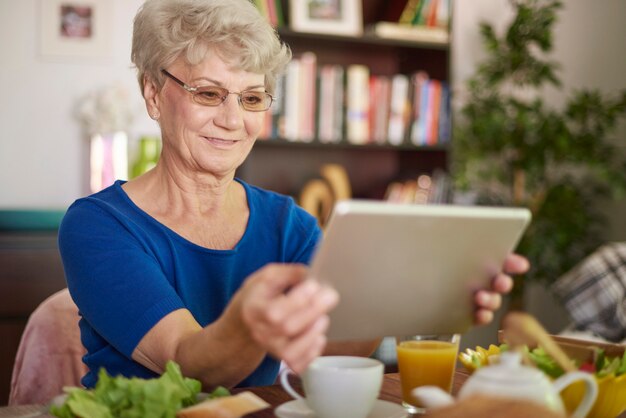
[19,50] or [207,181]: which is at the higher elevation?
[19,50]

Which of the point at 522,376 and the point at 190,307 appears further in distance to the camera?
the point at 190,307

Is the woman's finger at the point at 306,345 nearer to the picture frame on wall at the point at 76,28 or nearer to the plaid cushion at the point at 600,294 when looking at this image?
the plaid cushion at the point at 600,294

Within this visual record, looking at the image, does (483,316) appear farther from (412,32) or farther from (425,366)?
(412,32)

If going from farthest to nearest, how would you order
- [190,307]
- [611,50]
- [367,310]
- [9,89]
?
[611,50] → [9,89] → [190,307] → [367,310]

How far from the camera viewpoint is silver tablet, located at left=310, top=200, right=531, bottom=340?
88cm

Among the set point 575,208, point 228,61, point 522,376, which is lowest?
point 575,208

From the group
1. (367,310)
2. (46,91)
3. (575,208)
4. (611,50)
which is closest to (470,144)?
(575,208)

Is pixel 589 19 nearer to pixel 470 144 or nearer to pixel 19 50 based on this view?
pixel 470 144

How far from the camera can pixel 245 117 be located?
1.55 metres

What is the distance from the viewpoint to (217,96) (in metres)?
1.52

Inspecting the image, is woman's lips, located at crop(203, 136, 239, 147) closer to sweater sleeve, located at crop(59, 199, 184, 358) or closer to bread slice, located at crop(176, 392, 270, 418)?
sweater sleeve, located at crop(59, 199, 184, 358)

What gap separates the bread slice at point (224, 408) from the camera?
0.93 metres

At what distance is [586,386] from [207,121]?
0.86m

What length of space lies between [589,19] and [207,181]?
336 centimetres
